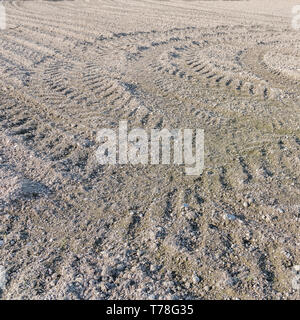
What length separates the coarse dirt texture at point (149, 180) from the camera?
2.90 meters

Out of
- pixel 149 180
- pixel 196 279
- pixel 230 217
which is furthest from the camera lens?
Result: pixel 149 180

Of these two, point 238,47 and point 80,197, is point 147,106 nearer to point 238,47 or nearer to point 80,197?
point 80,197

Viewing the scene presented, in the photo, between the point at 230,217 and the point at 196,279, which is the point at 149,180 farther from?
the point at 196,279

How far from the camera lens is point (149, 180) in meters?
3.96

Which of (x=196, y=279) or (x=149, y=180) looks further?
(x=149, y=180)

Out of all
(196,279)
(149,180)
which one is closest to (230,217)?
(196,279)

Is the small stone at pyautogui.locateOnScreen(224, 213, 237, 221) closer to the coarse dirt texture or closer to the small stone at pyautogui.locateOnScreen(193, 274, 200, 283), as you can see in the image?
the coarse dirt texture

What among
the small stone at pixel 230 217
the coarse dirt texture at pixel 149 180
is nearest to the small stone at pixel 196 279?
the coarse dirt texture at pixel 149 180

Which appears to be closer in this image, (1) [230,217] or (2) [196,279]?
(2) [196,279]

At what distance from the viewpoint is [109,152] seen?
4434 mm

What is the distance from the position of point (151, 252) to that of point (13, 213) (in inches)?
61.3

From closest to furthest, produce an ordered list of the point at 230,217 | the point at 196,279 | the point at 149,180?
1. the point at 196,279
2. the point at 230,217
3. the point at 149,180

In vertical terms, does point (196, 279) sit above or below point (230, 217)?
below
